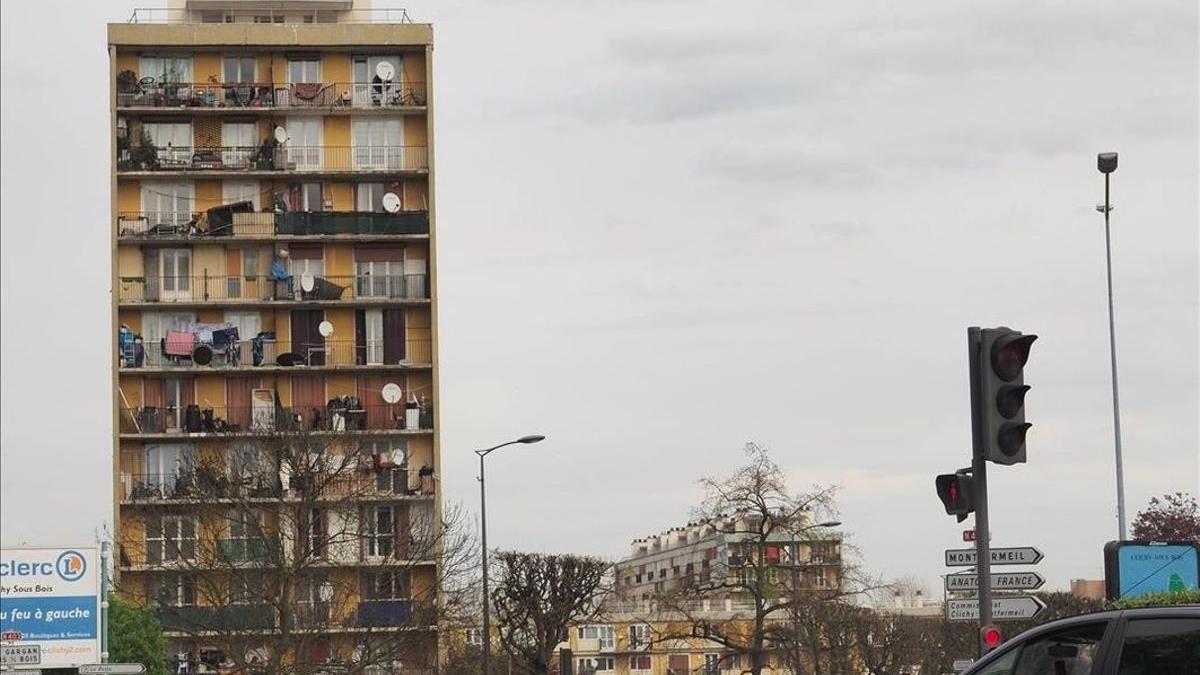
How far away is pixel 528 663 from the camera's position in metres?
73.1

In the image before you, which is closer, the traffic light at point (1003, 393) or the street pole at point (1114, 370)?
the traffic light at point (1003, 393)

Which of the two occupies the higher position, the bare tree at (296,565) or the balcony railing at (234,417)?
the balcony railing at (234,417)

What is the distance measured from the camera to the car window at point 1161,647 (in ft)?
35.5

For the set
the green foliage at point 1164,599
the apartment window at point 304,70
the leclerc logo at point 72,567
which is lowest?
the green foliage at point 1164,599

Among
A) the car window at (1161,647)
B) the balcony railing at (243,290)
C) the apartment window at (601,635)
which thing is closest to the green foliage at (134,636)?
the balcony railing at (243,290)

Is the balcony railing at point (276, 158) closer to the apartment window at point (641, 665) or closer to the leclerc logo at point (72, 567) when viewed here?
the leclerc logo at point (72, 567)

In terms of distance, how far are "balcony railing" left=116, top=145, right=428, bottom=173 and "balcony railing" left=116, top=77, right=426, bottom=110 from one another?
156cm

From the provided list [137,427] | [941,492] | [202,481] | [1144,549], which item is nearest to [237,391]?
[137,427]

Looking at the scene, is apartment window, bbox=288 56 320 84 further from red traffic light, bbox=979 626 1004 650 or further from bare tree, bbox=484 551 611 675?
red traffic light, bbox=979 626 1004 650

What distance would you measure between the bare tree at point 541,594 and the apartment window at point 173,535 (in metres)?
15.2

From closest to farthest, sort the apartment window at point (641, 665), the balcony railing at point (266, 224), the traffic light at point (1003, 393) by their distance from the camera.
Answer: the traffic light at point (1003, 393) < the balcony railing at point (266, 224) < the apartment window at point (641, 665)

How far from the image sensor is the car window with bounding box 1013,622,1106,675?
11.4 meters

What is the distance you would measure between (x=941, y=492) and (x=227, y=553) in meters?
32.8

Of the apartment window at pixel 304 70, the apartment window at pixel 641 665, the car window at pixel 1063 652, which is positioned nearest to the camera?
the car window at pixel 1063 652
